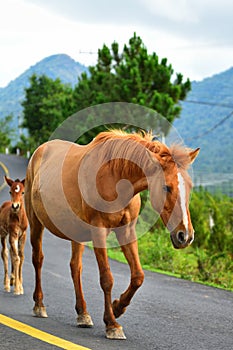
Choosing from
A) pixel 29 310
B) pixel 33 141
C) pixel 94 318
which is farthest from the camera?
pixel 33 141

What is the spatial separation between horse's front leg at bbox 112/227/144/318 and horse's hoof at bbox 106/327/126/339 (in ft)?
1.40

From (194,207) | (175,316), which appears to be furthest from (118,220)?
(194,207)

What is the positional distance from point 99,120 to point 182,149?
523 inches

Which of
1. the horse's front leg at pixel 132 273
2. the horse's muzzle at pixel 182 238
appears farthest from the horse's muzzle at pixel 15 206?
the horse's muzzle at pixel 182 238

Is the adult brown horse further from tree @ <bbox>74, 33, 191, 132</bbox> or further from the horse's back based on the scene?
tree @ <bbox>74, 33, 191, 132</bbox>

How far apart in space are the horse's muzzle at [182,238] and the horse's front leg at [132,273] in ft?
2.58

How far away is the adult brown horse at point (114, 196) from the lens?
604cm

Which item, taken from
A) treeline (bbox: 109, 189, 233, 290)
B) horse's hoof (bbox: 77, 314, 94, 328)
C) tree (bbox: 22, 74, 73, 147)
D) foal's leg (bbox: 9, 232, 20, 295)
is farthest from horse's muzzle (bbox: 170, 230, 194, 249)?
tree (bbox: 22, 74, 73, 147)

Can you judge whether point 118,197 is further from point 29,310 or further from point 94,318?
point 29,310

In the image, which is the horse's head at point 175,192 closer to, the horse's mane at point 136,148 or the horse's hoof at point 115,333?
the horse's mane at point 136,148

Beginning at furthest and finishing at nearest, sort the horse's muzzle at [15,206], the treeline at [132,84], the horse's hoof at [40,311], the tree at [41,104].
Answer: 1. the tree at [41,104]
2. the treeline at [132,84]
3. the horse's muzzle at [15,206]
4. the horse's hoof at [40,311]

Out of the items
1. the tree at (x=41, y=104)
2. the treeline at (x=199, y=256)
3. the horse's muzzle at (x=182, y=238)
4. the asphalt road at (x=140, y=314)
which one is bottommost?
the treeline at (x=199, y=256)

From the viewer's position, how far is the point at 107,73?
28406 mm

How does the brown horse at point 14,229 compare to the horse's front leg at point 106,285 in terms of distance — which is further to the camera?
the brown horse at point 14,229
